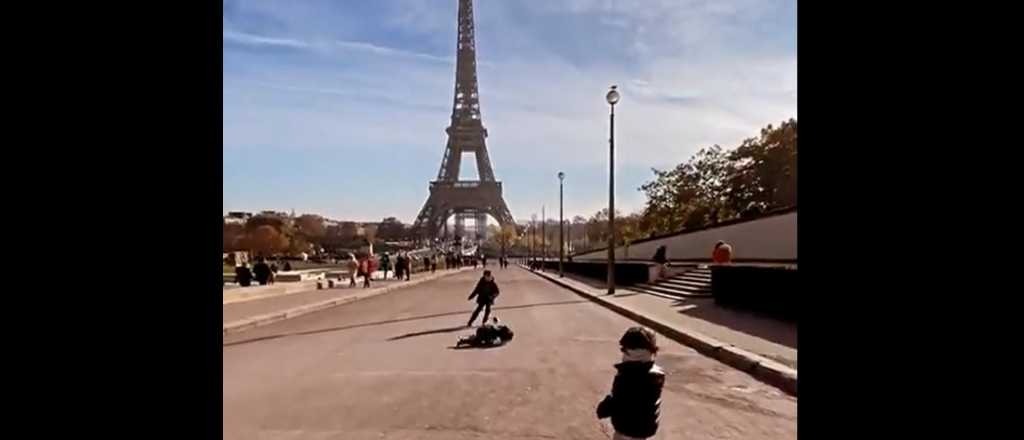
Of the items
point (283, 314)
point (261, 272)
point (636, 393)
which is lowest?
point (283, 314)

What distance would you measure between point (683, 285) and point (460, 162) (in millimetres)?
83150

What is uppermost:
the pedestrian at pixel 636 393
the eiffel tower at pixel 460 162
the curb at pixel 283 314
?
the eiffel tower at pixel 460 162

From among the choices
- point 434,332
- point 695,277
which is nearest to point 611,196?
point 695,277

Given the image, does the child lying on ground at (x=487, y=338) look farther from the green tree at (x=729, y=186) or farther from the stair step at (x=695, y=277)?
the green tree at (x=729, y=186)

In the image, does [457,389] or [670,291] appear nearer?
[457,389]

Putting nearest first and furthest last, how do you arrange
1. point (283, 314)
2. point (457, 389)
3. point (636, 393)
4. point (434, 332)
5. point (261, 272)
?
point (636, 393), point (457, 389), point (434, 332), point (283, 314), point (261, 272)

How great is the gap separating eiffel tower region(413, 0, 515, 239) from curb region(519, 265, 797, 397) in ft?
296

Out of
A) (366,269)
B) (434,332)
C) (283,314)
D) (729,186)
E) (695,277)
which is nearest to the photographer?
(434,332)

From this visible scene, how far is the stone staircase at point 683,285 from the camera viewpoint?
96.7 ft

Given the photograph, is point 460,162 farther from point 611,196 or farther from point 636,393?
point 636,393

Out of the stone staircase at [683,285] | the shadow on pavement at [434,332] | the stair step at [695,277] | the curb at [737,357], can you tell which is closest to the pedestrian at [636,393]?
the curb at [737,357]

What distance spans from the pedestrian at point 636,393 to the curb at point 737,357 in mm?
5477

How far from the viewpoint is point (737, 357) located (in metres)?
12.8

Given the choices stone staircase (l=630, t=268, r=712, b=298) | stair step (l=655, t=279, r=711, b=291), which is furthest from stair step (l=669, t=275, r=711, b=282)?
stair step (l=655, t=279, r=711, b=291)
